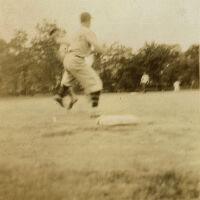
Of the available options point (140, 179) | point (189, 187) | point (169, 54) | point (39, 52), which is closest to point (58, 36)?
point (39, 52)

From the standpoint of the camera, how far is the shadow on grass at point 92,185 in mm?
1614

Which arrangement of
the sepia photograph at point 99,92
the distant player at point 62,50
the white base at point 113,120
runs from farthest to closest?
the white base at point 113,120, the distant player at point 62,50, the sepia photograph at point 99,92

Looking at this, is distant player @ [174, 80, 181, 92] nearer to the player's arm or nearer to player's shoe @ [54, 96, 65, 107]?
the player's arm

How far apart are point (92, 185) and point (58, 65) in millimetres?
756

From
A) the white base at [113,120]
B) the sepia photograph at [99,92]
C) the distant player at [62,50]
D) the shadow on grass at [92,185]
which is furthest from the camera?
the white base at [113,120]

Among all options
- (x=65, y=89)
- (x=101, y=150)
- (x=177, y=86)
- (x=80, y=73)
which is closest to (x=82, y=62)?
(x=80, y=73)

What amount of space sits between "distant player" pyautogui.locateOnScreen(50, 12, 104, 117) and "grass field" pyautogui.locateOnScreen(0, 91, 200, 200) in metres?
0.08

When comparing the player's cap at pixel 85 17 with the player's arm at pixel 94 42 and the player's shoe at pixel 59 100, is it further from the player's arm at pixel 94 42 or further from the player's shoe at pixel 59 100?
the player's shoe at pixel 59 100

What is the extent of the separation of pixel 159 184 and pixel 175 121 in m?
0.60

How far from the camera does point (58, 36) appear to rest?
1.91 m

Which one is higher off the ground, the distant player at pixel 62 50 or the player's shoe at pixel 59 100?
the distant player at pixel 62 50

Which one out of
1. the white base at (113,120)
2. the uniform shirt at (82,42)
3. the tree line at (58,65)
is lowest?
the white base at (113,120)

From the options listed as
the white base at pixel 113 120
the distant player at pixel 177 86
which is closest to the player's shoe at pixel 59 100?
the white base at pixel 113 120

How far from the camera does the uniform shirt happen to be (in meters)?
1.92
